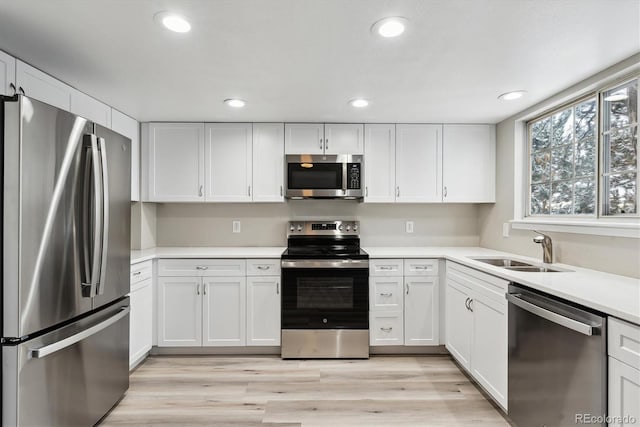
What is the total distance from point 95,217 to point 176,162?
1.56 m

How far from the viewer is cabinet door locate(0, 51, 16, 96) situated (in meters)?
1.75

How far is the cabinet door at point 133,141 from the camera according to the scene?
9.55 feet

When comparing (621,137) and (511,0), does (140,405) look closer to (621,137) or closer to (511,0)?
(511,0)

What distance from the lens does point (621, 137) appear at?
200 cm

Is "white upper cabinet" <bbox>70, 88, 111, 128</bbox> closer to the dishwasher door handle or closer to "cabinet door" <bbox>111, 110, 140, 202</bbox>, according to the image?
"cabinet door" <bbox>111, 110, 140, 202</bbox>

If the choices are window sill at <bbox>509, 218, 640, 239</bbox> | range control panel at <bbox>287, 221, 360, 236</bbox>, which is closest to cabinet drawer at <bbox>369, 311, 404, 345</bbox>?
range control panel at <bbox>287, 221, 360, 236</bbox>

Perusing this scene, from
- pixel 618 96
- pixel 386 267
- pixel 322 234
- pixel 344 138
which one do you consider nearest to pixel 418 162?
pixel 344 138

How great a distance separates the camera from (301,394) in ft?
7.79

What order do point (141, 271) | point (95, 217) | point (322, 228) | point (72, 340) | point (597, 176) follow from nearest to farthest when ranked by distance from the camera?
1. point (72, 340)
2. point (95, 217)
3. point (597, 176)
4. point (141, 271)
5. point (322, 228)

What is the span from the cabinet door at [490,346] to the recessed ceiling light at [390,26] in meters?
1.62

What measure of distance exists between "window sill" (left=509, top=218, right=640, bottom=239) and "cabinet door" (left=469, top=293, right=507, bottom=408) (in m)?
0.74

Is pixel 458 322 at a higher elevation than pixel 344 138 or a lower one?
lower

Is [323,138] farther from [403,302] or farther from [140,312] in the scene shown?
[140,312]

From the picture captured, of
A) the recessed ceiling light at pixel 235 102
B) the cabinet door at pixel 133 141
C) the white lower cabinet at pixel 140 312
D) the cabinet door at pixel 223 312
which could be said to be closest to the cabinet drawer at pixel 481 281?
the cabinet door at pixel 223 312
